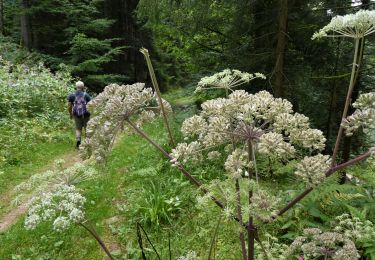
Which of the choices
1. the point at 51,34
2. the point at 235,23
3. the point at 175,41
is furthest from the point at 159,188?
the point at 51,34

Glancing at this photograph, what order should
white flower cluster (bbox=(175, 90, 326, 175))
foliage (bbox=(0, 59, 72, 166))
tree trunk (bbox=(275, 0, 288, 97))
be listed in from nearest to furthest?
white flower cluster (bbox=(175, 90, 326, 175)) → tree trunk (bbox=(275, 0, 288, 97)) → foliage (bbox=(0, 59, 72, 166))

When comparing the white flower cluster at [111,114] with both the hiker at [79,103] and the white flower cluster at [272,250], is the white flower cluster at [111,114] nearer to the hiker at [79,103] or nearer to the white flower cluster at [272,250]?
the white flower cluster at [272,250]

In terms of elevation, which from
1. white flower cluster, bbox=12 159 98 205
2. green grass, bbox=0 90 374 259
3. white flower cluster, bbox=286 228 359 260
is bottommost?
green grass, bbox=0 90 374 259

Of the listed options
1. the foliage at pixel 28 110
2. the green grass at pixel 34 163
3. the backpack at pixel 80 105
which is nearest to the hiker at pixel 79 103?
the backpack at pixel 80 105

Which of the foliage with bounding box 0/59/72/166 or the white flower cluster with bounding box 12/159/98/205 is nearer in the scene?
the white flower cluster with bounding box 12/159/98/205

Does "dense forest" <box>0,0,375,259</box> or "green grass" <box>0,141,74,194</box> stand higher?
"dense forest" <box>0,0,375,259</box>

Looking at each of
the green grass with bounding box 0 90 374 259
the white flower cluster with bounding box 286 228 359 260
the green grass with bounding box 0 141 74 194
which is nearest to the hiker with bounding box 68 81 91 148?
the green grass with bounding box 0 141 74 194

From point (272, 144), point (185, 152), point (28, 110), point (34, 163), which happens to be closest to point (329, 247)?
point (272, 144)

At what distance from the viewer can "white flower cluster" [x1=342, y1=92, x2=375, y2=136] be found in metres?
1.91

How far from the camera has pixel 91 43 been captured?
20.4 m

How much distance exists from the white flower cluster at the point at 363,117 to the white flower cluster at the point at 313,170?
249 mm

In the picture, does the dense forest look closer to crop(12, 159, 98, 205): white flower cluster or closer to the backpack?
crop(12, 159, 98, 205): white flower cluster

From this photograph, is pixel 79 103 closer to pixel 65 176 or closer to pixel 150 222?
pixel 150 222

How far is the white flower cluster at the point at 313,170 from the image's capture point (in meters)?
1.85
